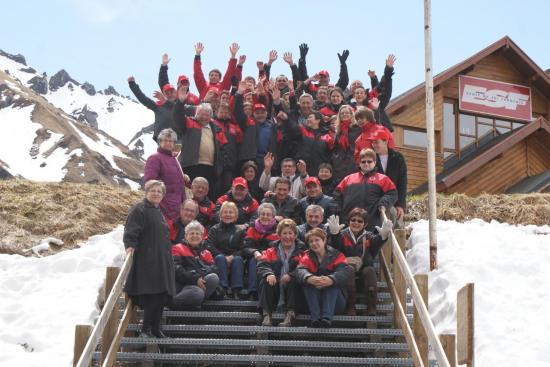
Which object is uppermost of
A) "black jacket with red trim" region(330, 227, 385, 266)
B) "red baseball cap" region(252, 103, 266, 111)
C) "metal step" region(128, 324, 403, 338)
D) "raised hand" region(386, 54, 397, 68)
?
"raised hand" region(386, 54, 397, 68)

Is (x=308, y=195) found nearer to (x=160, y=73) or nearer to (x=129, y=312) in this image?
(x=129, y=312)

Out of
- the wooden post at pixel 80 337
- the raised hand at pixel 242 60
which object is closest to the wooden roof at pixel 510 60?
the raised hand at pixel 242 60

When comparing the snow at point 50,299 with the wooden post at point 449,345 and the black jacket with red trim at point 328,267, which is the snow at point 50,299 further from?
the wooden post at point 449,345

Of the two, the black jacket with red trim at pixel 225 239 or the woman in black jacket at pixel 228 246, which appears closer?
the woman in black jacket at pixel 228 246

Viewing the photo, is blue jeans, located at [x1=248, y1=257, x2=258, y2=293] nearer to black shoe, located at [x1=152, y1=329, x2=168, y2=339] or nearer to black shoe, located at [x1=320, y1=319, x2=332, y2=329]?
black shoe, located at [x1=320, y1=319, x2=332, y2=329]

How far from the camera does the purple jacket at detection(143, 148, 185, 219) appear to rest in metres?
9.62

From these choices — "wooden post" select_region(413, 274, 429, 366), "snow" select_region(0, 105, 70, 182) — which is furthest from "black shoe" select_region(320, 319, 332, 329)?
"snow" select_region(0, 105, 70, 182)

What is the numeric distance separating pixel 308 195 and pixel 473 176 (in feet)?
40.4

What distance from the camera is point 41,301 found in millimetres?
9930

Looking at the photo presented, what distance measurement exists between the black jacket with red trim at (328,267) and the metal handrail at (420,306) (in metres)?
0.54

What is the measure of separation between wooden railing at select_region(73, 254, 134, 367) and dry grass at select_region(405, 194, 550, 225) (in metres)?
6.64

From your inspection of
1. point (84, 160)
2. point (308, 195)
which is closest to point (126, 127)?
point (84, 160)

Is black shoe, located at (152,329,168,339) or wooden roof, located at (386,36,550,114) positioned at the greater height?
wooden roof, located at (386,36,550,114)

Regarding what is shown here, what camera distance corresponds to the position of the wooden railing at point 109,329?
6383 mm
